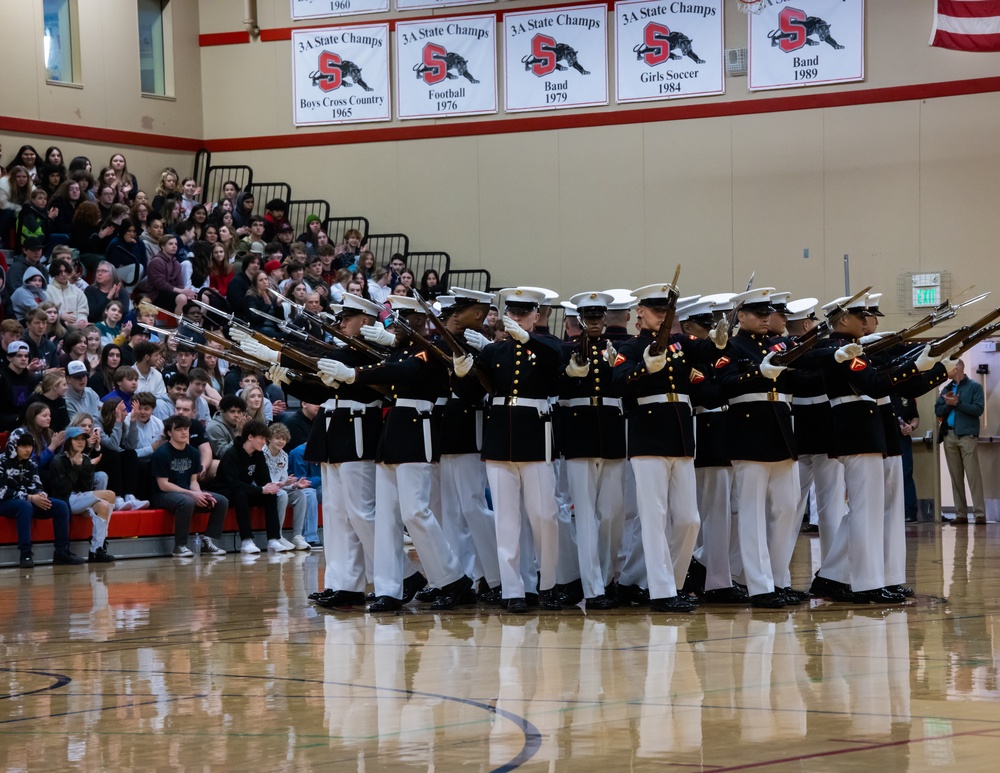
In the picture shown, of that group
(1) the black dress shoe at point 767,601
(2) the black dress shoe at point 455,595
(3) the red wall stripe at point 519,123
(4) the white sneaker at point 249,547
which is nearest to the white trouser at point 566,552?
Result: (2) the black dress shoe at point 455,595

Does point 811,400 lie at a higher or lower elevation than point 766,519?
higher

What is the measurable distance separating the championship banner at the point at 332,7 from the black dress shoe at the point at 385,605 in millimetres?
13923

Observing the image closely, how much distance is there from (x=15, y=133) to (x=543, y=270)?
7.47m

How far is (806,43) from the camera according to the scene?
18.8m

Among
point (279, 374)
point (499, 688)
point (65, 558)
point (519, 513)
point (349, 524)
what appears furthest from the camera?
point (65, 558)

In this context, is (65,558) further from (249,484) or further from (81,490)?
(249,484)

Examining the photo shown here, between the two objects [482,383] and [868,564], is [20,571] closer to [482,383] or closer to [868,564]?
[482,383]

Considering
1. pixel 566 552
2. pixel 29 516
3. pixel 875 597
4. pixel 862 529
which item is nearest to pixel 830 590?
pixel 875 597

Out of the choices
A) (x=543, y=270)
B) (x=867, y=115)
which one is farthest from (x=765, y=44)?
(x=543, y=270)

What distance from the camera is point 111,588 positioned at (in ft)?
33.8

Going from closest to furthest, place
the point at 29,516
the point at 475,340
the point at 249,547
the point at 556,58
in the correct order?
the point at 475,340 < the point at 29,516 < the point at 249,547 < the point at 556,58

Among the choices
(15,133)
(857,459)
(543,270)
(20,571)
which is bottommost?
(20,571)

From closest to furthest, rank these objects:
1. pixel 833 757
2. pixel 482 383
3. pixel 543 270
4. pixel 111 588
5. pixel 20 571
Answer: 1. pixel 833 757
2. pixel 482 383
3. pixel 111 588
4. pixel 20 571
5. pixel 543 270

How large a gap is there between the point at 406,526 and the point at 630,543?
1493mm
